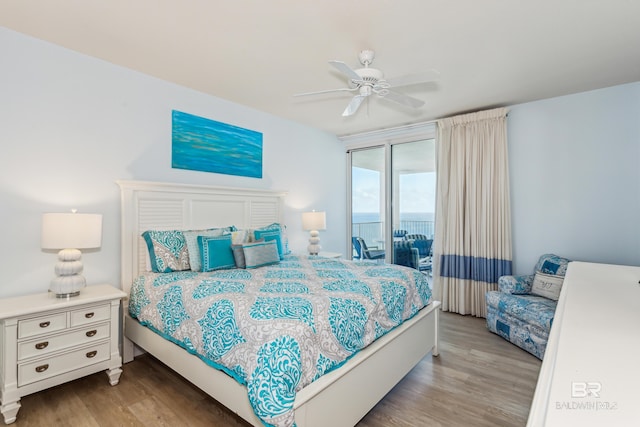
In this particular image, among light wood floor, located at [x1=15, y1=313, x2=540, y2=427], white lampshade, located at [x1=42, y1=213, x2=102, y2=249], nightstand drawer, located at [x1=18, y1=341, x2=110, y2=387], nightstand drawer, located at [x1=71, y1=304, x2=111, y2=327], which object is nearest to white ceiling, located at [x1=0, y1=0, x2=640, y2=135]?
white lampshade, located at [x1=42, y1=213, x2=102, y2=249]

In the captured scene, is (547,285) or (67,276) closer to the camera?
(67,276)

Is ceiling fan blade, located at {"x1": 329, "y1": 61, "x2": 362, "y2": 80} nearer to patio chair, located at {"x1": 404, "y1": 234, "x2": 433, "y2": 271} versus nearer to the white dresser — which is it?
the white dresser

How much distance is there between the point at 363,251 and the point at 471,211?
1.87 m

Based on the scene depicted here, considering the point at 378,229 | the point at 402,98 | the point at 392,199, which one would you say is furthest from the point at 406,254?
the point at 402,98

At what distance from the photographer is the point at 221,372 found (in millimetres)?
1817

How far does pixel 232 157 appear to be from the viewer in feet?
12.4

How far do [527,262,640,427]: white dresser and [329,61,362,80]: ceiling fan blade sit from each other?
176 centimetres

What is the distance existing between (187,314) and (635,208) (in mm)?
4325

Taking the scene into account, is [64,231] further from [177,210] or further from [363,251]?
[363,251]

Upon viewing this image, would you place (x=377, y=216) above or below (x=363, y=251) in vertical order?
above

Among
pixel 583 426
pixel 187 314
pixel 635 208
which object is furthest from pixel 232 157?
pixel 635 208

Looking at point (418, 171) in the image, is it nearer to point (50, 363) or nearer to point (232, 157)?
point (232, 157)

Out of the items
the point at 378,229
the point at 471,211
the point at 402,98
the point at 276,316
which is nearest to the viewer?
the point at 276,316

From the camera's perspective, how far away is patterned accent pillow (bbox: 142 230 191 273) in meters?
2.79
